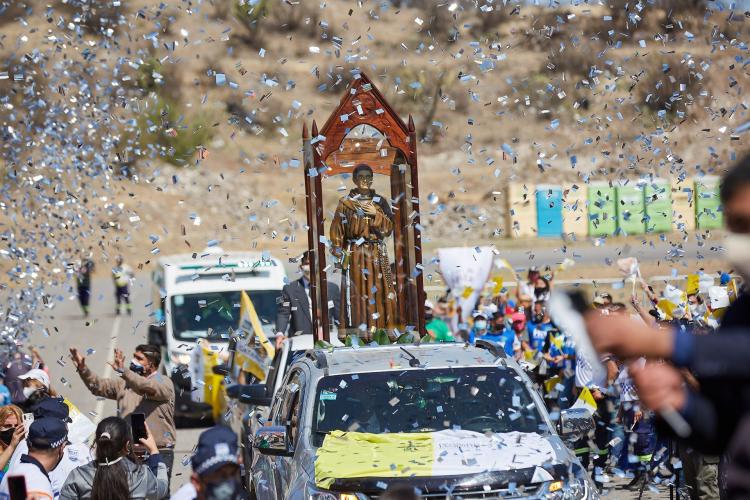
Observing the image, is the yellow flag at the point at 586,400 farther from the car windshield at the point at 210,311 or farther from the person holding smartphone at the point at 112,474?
the car windshield at the point at 210,311

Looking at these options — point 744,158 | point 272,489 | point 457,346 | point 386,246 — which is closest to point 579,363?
point 386,246

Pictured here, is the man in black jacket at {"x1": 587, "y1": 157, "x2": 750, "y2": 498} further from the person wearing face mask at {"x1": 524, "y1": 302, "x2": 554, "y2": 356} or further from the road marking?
the road marking

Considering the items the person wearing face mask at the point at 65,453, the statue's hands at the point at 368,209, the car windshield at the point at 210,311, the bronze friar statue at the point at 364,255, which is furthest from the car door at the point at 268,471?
the car windshield at the point at 210,311

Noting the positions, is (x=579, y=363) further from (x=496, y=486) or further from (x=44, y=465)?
(x=44, y=465)

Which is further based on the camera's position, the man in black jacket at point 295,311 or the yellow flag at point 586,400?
the man in black jacket at point 295,311

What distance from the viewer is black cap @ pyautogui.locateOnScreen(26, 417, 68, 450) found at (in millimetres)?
6375

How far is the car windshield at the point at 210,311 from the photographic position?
1673 cm

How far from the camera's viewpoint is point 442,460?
22.9 feet

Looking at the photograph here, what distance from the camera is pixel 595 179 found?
4675cm

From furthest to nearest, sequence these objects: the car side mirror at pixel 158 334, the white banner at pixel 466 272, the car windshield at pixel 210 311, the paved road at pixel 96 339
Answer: the white banner at pixel 466 272, the car side mirror at pixel 158 334, the car windshield at pixel 210 311, the paved road at pixel 96 339

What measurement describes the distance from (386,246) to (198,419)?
5668mm

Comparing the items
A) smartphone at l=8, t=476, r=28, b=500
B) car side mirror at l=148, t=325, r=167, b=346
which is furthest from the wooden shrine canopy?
smartphone at l=8, t=476, r=28, b=500

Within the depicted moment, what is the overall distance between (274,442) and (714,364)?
17.3 feet

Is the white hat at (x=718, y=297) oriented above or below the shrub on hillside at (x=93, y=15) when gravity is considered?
below
